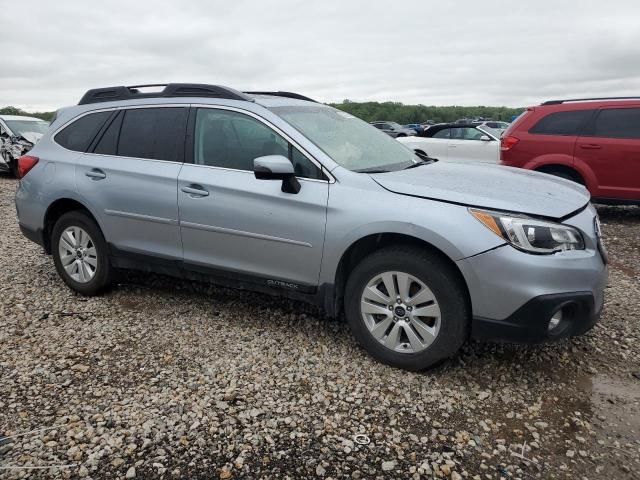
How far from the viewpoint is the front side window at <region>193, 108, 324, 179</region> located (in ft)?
11.5

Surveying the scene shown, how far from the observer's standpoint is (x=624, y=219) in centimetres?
797

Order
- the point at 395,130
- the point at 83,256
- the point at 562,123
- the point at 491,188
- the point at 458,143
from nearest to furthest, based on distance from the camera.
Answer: the point at 491,188 → the point at 83,256 → the point at 562,123 → the point at 458,143 → the point at 395,130

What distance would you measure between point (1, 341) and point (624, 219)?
8.08m

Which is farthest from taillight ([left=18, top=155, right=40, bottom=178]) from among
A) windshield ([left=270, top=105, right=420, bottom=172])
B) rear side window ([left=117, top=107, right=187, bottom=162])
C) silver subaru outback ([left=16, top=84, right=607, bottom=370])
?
windshield ([left=270, top=105, right=420, bottom=172])

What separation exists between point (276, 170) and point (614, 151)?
6.00m

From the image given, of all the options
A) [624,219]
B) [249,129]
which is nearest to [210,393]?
[249,129]

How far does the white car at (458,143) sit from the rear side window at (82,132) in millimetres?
7342

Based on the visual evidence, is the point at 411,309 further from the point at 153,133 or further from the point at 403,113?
the point at 403,113

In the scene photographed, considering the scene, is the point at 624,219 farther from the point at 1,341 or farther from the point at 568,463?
the point at 1,341

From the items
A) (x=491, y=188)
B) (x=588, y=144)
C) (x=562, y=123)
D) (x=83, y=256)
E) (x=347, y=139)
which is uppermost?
(x=562, y=123)

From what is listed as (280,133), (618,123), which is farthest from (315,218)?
(618,123)

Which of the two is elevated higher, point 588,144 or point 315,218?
point 588,144

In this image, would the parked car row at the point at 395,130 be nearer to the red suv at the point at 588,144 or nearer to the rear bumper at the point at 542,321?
the red suv at the point at 588,144

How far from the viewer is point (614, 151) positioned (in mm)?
7348
